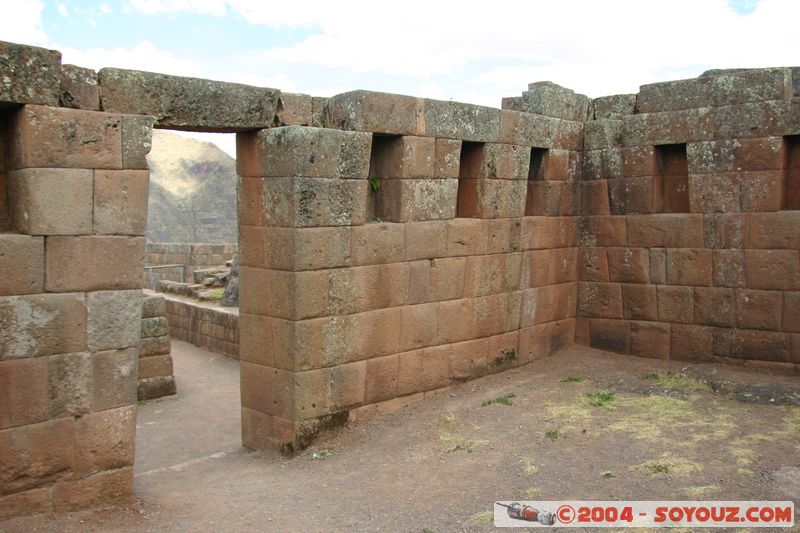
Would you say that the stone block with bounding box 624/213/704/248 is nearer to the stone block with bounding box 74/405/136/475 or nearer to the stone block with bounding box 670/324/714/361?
the stone block with bounding box 670/324/714/361

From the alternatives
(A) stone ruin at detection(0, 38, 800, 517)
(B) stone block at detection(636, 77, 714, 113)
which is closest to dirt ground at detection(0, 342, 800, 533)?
(A) stone ruin at detection(0, 38, 800, 517)

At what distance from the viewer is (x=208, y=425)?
10.5 metres

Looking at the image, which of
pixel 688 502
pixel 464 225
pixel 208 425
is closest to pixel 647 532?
pixel 688 502

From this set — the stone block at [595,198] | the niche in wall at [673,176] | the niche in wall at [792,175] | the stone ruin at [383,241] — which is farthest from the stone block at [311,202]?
the niche in wall at [792,175]

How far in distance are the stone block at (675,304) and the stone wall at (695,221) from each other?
0.04ft

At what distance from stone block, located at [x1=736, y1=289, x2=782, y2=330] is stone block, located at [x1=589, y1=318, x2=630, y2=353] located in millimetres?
1549

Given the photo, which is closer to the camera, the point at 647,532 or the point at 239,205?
the point at 647,532

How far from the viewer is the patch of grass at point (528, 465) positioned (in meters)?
6.61

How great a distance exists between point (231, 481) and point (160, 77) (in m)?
3.75

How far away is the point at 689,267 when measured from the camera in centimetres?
1009

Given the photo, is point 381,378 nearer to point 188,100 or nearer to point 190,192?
point 188,100

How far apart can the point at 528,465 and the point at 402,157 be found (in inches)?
138

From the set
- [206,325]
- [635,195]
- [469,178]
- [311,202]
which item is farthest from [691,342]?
[206,325]

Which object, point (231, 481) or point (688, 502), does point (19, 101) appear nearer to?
point (231, 481)
